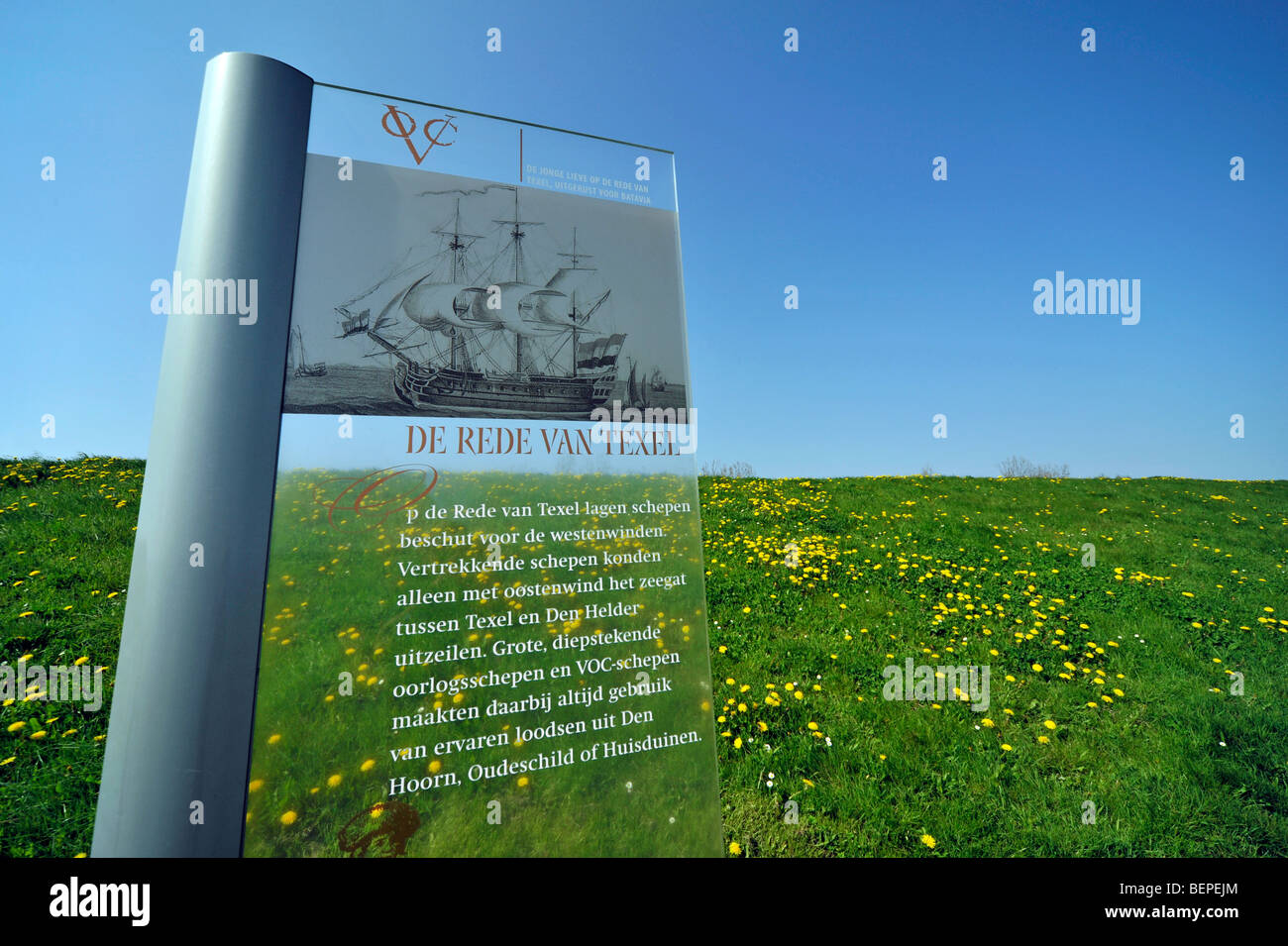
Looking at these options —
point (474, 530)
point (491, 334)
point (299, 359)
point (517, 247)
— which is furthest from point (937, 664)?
point (299, 359)

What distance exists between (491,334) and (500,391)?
1.13 feet

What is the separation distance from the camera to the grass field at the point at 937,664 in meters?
3.30

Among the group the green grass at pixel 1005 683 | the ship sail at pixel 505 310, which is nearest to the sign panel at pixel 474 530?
the ship sail at pixel 505 310

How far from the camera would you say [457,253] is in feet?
9.39

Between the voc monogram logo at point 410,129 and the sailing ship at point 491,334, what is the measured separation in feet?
1.31

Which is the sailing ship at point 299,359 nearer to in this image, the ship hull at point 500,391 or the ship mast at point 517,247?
the ship hull at point 500,391

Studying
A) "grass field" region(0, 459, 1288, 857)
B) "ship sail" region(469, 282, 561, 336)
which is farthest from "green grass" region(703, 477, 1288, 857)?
"ship sail" region(469, 282, 561, 336)

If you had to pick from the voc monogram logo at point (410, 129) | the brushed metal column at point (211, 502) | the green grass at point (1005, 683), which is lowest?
the green grass at point (1005, 683)

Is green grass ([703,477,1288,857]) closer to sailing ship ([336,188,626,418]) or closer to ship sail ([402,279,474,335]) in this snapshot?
sailing ship ([336,188,626,418])

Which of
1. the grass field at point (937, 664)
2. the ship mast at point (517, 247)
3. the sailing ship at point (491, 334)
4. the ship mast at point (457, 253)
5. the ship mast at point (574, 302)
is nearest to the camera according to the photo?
the sailing ship at point (491, 334)

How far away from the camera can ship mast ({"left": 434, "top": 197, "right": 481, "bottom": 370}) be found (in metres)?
2.82

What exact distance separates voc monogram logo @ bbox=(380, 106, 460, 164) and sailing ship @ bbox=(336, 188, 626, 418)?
40cm
